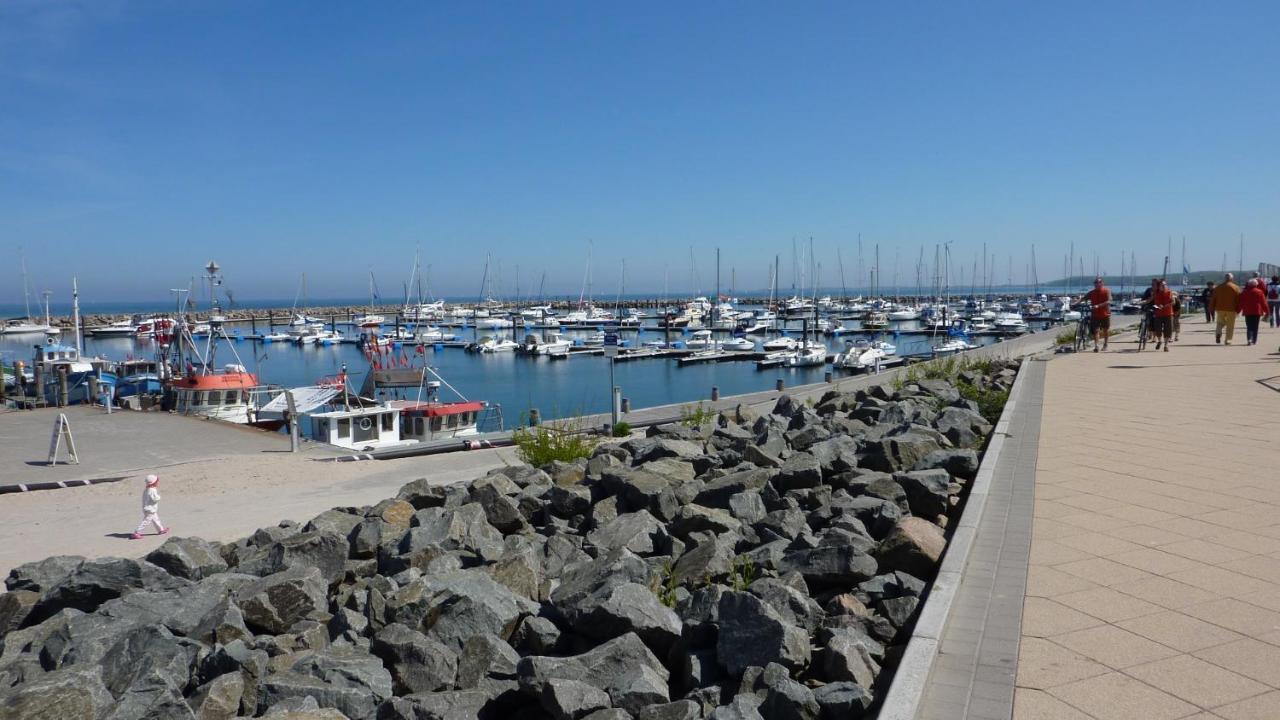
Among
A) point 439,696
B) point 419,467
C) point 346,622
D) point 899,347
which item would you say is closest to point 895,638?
Answer: point 439,696

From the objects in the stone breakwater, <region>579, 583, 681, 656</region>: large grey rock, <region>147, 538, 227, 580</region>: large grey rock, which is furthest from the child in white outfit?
<region>579, 583, 681, 656</region>: large grey rock

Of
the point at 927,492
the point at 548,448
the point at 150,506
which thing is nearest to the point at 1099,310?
the point at 548,448

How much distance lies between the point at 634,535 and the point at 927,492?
236 centimetres

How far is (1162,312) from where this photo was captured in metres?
18.4

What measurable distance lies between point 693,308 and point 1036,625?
116 metres

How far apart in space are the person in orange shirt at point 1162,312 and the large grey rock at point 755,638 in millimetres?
16934

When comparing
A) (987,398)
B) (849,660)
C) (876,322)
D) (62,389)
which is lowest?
(876,322)

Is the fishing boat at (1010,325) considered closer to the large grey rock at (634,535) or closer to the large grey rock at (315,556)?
the large grey rock at (634,535)

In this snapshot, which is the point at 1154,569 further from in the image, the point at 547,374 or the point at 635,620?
the point at 547,374

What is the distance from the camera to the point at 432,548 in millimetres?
7082

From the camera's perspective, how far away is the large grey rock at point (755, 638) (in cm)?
432

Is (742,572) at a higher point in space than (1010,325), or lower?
higher

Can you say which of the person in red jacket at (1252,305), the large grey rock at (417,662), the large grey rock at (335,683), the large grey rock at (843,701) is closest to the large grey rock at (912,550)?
the large grey rock at (843,701)

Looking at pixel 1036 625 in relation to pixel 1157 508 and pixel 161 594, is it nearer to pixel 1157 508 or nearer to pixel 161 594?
pixel 1157 508
